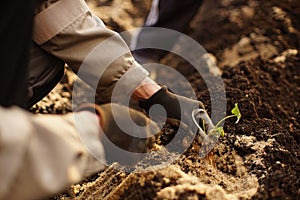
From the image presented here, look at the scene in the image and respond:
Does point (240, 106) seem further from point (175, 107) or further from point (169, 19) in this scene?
point (169, 19)

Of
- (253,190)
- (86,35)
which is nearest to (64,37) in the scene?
(86,35)

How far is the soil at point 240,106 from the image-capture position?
1255 mm

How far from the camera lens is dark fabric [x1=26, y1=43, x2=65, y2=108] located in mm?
1351

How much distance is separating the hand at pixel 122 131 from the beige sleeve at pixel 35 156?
138mm

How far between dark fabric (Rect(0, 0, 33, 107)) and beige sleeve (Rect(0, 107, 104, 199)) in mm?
55

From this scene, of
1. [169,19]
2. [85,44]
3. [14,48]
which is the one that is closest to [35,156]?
[14,48]

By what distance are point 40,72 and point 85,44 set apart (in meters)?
0.16

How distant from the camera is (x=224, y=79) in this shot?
2.14m

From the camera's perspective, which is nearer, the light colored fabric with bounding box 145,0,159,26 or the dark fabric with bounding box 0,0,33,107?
the dark fabric with bounding box 0,0,33,107

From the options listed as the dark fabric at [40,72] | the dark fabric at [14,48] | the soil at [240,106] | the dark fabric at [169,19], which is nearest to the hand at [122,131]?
the soil at [240,106]

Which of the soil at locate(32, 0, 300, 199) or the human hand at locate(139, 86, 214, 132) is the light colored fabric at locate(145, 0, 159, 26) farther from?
the human hand at locate(139, 86, 214, 132)

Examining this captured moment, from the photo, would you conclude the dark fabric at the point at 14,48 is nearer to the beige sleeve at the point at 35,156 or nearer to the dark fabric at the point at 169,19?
the beige sleeve at the point at 35,156

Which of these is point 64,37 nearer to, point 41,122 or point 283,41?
point 41,122

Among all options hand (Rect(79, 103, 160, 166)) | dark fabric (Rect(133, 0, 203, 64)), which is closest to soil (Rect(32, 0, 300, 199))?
hand (Rect(79, 103, 160, 166))
